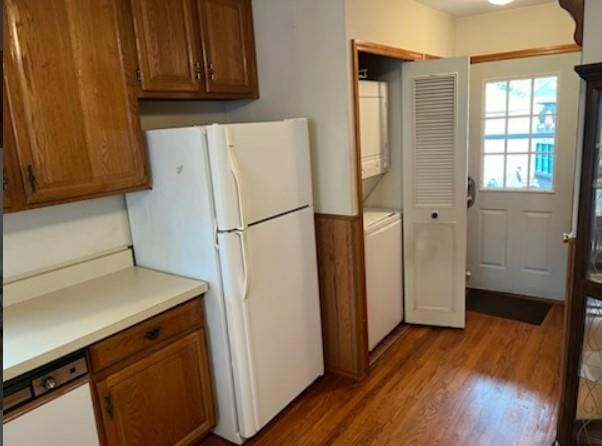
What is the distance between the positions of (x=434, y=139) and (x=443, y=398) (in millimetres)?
1587

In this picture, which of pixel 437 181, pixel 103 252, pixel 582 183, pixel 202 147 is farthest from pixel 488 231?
pixel 103 252

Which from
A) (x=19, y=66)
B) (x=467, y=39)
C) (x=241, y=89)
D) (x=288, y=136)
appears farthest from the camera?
(x=467, y=39)

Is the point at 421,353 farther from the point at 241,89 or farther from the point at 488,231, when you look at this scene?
the point at 241,89

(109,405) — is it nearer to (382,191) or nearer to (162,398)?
(162,398)

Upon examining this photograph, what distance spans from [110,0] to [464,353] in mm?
2753

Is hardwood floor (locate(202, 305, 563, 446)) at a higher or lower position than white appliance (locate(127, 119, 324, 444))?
lower

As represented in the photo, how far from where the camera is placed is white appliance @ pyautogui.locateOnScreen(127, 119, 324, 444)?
6.47ft

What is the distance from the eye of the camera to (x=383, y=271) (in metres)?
3.01

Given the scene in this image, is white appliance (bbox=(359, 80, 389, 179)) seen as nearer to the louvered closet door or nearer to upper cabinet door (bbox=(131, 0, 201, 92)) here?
the louvered closet door

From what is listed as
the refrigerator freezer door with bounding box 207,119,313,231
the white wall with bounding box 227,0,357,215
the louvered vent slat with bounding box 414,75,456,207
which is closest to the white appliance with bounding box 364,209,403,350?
the louvered vent slat with bounding box 414,75,456,207

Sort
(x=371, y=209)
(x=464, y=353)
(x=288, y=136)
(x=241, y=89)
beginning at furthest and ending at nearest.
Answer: (x=371, y=209) → (x=464, y=353) → (x=241, y=89) → (x=288, y=136)

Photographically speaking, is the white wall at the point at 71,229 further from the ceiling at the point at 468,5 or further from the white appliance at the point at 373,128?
the ceiling at the point at 468,5

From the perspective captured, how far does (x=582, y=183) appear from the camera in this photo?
5.43 feet

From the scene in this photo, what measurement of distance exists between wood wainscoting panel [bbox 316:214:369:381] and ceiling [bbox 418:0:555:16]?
1.70 metres
